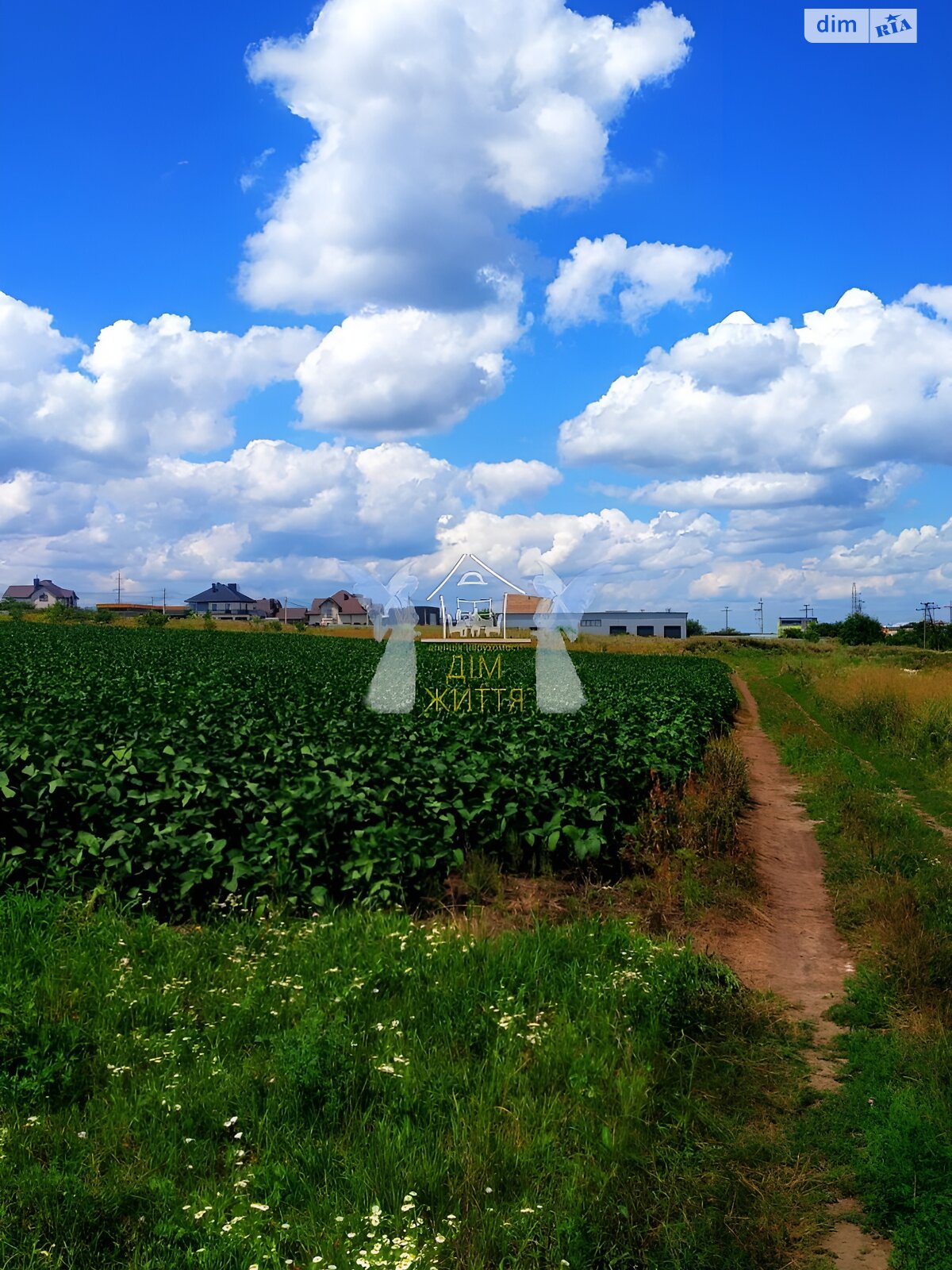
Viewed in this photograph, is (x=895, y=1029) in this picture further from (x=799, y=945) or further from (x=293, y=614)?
(x=293, y=614)

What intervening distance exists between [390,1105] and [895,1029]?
142 inches

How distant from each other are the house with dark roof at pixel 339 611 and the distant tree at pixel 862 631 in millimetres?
57487

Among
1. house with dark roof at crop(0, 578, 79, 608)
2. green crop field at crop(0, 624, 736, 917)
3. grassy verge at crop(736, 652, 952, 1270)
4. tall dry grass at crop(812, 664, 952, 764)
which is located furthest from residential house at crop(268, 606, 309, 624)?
grassy verge at crop(736, 652, 952, 1270)

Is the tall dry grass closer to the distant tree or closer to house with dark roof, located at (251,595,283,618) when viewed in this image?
the distant tree

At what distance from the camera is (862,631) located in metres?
106

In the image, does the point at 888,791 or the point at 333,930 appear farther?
the point at 888,791

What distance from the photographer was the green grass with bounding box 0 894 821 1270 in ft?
12.2

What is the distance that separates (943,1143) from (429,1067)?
2.66 metres

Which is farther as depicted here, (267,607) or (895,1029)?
(267,607)

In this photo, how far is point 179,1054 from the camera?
513 centimetres

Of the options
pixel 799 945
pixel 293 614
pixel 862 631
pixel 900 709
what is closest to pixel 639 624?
pixel 862 631

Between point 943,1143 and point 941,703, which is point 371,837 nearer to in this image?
point 943,1143

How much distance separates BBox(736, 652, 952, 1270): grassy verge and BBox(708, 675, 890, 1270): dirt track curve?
0.46ft

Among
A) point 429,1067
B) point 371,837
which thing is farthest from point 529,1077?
point 371,837
